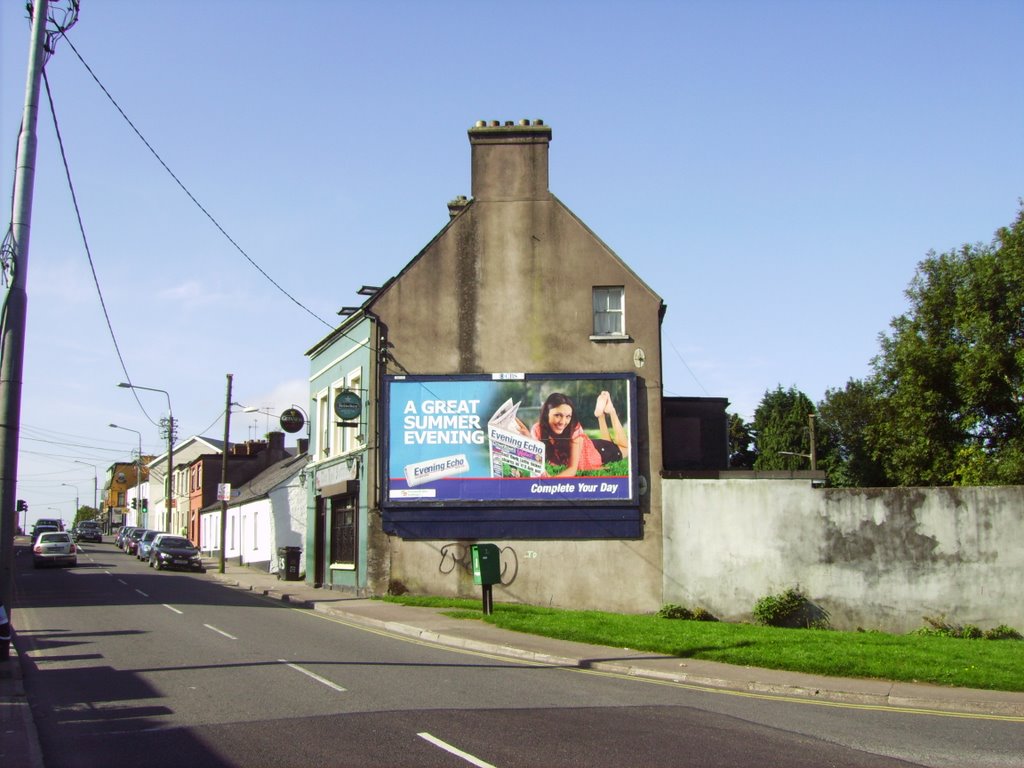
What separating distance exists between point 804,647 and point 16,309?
12.6 m

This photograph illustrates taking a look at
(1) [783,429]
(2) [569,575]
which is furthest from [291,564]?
(1) [783,429]

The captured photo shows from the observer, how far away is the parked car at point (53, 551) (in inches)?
1640

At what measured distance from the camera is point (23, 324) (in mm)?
12719

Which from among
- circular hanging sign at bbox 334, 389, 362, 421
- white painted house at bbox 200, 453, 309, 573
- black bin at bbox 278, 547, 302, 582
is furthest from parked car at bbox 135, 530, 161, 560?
circular hanging sign at bbox 334, 389, 362, 421

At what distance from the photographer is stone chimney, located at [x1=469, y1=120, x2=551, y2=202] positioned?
26.7m

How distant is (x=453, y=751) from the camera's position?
28.2ft

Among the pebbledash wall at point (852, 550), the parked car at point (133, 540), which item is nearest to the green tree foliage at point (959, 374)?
the pebbledash wall at point (852, 550)

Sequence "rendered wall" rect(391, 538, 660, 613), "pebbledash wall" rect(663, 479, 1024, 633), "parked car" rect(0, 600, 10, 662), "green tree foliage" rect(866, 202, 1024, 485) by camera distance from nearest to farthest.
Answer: "parked car" rect(0, 600, 10, 662) → "pebbledash wall" rect(663, 479, 1024, 633) → "rendered wall" rect(391, 538, 660, 613) → "green tree foliage" rect(866, 202, 1024, 485)

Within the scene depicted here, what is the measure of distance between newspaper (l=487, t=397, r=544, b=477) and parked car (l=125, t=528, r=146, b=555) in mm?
39238

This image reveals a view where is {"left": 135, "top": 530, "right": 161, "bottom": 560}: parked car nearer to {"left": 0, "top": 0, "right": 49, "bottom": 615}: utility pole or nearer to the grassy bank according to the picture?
the grassy bank

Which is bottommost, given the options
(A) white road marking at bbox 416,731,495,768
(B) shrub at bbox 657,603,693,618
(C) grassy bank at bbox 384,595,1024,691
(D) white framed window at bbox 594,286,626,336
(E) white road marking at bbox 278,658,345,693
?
(B) shrub at bbox 657,603,693,618

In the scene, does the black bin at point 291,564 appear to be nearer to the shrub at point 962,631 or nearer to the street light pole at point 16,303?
the shrub at point 962,631

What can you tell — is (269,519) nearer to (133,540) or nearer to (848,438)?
(133,540)

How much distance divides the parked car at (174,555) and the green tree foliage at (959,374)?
29.3 meters
